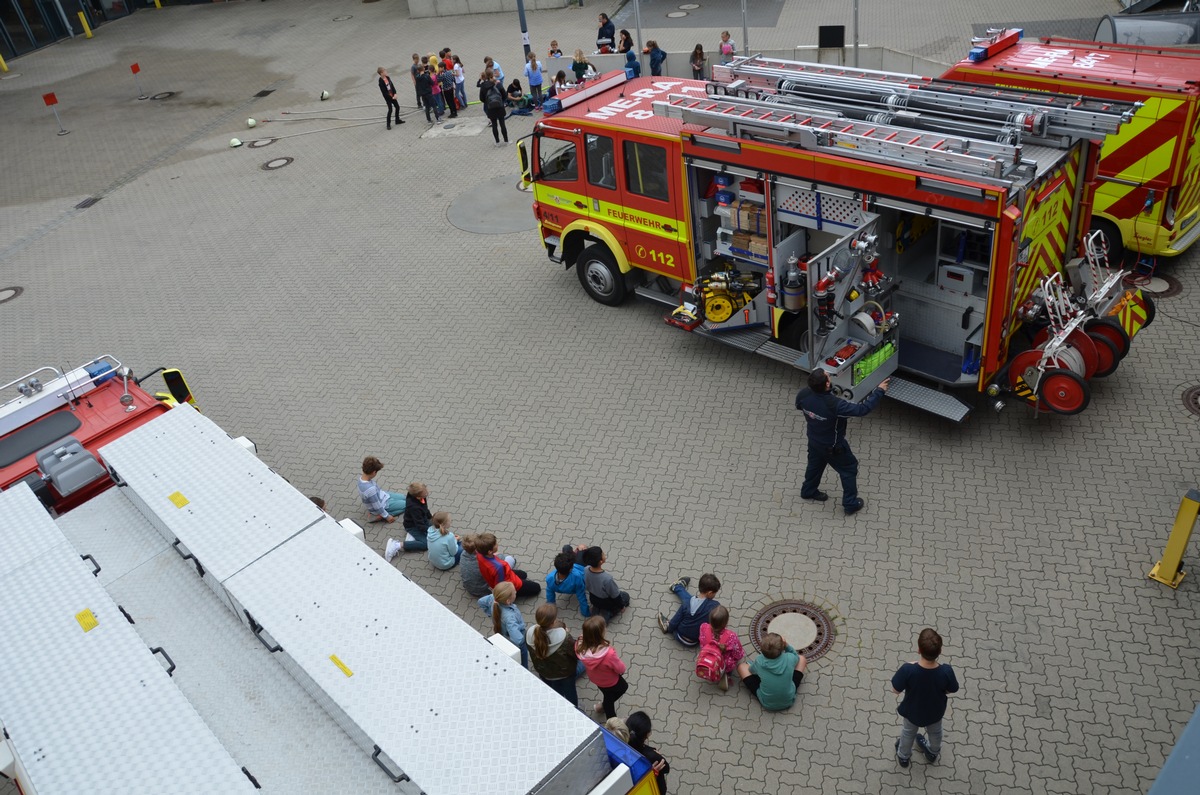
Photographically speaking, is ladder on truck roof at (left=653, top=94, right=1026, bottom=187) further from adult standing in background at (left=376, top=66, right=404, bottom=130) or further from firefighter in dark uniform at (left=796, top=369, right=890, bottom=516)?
adult standing in background at (left=376, top=66, right=404, bottom=130)

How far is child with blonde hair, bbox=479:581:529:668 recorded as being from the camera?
23.6ft

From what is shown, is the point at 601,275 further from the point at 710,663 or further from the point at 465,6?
the point at 465,6

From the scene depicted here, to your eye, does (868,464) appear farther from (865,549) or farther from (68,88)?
(68,88)

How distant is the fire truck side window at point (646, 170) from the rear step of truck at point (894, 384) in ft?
5.93

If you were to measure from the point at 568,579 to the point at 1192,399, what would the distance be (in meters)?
6.99

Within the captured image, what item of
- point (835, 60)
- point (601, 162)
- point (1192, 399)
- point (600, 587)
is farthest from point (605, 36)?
point (600, 587)

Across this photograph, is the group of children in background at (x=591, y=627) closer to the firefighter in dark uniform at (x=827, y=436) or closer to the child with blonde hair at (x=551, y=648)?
the child with blonde hair at (x=551, y=648)

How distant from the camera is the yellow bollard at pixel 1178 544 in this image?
7.30 m

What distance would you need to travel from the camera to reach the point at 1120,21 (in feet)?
46.8

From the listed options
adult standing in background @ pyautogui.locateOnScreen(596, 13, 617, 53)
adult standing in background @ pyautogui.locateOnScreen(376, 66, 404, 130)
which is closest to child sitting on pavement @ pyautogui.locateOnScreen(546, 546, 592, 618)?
adult standing in background @ pyautogui.locateOnScreen(376, 66, 404, 130)

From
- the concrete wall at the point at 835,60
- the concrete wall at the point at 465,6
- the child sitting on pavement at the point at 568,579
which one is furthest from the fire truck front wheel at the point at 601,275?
the concrete wall at the point at 465,6

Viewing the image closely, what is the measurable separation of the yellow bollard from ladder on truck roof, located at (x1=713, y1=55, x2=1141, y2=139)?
3537mm

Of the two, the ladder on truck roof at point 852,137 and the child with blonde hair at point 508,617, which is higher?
the ladder on truck roof at point 852,137

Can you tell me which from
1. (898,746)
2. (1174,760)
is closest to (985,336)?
(898,746)
